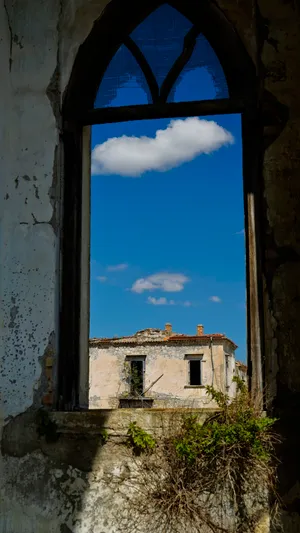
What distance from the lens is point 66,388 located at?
4234 millimetres

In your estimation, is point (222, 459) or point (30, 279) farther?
point (30, 279)

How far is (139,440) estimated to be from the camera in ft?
12.8

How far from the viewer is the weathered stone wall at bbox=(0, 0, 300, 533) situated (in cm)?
393

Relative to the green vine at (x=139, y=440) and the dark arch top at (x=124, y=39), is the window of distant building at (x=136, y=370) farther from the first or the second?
the green vine at (x=139, y=440)

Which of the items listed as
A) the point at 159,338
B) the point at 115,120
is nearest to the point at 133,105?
the point at 115,120

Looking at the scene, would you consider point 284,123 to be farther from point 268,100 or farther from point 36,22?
point 36,22

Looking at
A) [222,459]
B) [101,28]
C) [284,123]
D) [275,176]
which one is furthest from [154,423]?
[101,28]

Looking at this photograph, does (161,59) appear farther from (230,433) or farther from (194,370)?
(194,370)

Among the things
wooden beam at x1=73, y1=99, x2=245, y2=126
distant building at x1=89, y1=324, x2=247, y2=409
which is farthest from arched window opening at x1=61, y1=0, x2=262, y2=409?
distant building at x1=89, y1=324, x2=247, y2=409

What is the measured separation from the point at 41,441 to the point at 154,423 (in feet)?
2.36

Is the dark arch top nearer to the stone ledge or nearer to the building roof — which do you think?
the stone ledge

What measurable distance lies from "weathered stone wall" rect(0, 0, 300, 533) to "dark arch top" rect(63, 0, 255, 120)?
0.07 metres

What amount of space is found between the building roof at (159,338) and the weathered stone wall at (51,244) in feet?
80.8

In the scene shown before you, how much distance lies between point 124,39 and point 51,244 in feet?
5.03
